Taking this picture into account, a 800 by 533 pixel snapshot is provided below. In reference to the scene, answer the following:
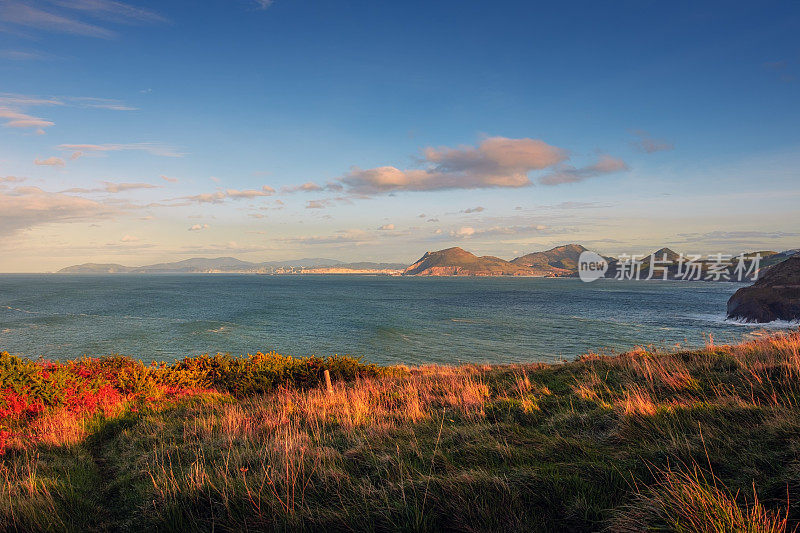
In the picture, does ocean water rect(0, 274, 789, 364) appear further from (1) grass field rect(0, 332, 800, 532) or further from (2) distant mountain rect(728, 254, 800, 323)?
(1) grass field rect(0, 332, 800, 532)

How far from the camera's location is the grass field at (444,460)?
3.69 m

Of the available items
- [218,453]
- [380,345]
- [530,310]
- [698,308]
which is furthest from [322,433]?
[698,308]

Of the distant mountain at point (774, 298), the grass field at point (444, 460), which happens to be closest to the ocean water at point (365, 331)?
the distant mountain at point (774, 298)

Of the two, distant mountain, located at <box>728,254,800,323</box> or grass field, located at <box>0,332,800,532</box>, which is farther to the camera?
distant mountain, located at <box>728,254,800,323</box>

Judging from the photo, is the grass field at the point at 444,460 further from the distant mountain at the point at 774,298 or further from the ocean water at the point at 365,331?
the distant mountain at the point at 774,298

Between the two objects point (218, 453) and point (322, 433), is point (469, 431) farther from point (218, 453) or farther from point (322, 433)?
point (218, 453)

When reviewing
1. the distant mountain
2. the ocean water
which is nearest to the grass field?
the ocean water

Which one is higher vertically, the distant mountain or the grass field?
the grass field

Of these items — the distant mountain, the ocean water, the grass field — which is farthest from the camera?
the distant mountain

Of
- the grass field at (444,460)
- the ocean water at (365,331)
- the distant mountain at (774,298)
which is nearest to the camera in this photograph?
the grass field at (444,460)

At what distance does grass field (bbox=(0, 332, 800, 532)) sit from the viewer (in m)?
3.69

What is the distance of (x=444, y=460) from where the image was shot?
17.3 ft

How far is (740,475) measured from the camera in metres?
3.85

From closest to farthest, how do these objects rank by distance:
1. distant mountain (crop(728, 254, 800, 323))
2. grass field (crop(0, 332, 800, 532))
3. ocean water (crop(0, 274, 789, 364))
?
grass field (crop(0, 332, 800, 532)) < ocean water (crop(0, 274, 789, 364)) < distant mountain (crop(728, 254, 800, 323))
